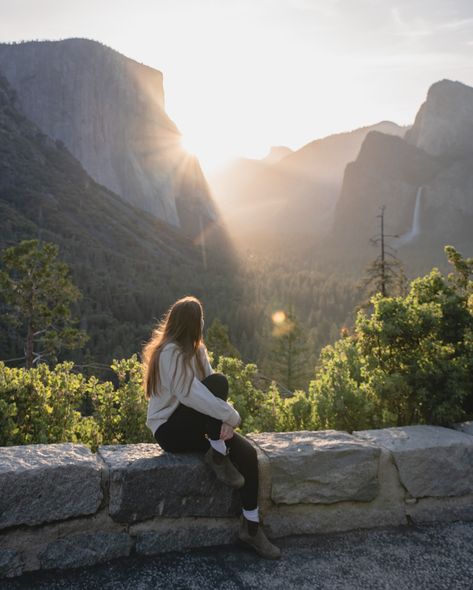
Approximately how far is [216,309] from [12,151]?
118ft

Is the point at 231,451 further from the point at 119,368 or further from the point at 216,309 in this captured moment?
the point at 216,309

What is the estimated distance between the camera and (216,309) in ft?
202

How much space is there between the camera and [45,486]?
3.21 meters

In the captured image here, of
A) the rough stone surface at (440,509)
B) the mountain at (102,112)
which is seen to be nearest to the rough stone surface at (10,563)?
the rough stone surface at (440,509)

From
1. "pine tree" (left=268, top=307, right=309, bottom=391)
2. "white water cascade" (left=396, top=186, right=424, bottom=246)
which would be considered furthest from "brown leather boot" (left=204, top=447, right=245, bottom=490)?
"white water cascade" (left=396, top=186, right=424, bottom=246)

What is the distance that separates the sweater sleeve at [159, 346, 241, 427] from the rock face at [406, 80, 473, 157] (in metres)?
165

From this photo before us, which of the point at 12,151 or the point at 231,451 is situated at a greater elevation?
the point at 12,151

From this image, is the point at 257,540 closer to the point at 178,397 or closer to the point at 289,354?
the point at 178,397

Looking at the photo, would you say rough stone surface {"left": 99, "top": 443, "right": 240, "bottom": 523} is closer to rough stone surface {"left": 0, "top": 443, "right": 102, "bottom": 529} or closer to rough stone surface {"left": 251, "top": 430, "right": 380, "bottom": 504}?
rough stone surface {"left": 0, "top": 443, "right": 102, "bottom": 529}

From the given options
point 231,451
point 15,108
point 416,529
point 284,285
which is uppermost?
point 15,108

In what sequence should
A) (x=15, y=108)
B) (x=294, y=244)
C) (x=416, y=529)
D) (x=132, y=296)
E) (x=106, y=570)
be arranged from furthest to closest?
(x=294, y=244), (x=15, y=108), (x=132, y=296), (x=416, y=529), (x=106, y=570)

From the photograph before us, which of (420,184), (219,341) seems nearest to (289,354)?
(219,341)

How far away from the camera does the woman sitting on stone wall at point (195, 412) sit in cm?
359

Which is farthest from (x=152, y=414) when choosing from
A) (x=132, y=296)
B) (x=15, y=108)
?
(x=15, y=108)
